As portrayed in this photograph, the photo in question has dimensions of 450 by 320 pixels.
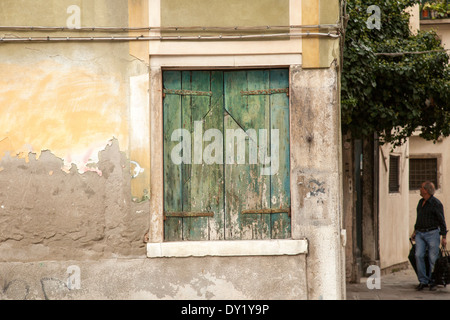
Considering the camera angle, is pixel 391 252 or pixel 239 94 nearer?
pixel 239 94

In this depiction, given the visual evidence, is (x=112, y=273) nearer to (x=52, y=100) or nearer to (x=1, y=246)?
(x=1, y=246)

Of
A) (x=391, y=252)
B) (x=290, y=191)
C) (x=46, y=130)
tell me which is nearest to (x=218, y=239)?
(x=290, y=191)

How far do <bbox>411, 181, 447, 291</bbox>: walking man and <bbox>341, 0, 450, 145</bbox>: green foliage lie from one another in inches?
55.1

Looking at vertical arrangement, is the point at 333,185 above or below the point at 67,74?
below

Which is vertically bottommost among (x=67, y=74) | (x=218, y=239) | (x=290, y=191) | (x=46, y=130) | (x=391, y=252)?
(x=391, y=252)

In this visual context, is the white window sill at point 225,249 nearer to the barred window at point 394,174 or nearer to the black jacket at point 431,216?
the black jacket at point 431,216

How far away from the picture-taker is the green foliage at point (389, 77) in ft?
36.6

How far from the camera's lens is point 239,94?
7809mm

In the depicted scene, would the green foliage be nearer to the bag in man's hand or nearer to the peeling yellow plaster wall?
the bag in man's hand

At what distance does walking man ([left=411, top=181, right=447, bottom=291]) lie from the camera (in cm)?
1191

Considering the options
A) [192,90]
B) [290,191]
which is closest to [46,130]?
[192,90]

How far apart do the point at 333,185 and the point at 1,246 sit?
361 centimetres

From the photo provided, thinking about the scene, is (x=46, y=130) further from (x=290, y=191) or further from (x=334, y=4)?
(x=334, y=4)

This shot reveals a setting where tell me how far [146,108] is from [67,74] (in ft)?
3.02
